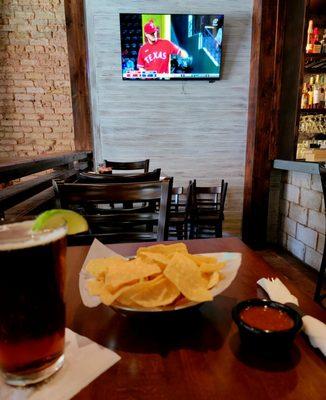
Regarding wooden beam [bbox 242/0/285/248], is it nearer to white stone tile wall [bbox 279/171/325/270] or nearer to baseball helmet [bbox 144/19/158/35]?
white stone tile wall [bbox 279/171/325/270]

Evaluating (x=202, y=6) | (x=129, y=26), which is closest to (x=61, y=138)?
(x=129, y=26)

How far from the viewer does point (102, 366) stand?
477mm

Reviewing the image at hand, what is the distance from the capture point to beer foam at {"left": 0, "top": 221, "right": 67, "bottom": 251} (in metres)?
0.42

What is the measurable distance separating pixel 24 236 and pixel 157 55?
12.2 ft

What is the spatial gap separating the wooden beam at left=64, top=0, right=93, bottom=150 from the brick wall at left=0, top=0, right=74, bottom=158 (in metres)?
1.41

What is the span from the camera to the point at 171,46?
3.64 m

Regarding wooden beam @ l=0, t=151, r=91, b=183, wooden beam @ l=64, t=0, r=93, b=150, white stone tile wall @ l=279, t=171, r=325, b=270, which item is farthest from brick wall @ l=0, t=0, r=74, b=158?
white stone tile wall @ l=279, t=171, r=325, b=270

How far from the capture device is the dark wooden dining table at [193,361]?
1.41ft

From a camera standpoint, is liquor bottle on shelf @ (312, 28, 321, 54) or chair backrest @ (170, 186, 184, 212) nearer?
chair backrest @ (170, 186, 184, 212)

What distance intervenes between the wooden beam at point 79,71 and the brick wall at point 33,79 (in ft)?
4.61

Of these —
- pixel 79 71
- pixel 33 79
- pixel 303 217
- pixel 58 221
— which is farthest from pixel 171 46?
pixel 58 221

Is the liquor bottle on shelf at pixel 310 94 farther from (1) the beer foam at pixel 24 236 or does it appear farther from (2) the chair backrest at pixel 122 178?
(1) the beer foam at pixel 24 236

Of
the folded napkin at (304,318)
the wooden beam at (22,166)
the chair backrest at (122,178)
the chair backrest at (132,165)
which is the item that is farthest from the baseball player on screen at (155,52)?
the folded napkin at (304,318)

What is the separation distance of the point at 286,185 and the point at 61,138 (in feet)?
12.7
